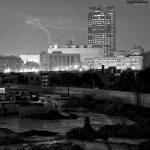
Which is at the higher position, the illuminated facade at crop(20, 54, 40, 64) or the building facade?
the illuminated facade at crop(20, 54, 40, 64)

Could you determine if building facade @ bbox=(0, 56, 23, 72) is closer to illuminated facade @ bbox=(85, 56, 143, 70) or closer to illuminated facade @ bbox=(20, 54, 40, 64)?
illuminated facade @ bbox=(20, 54, 40, 64)

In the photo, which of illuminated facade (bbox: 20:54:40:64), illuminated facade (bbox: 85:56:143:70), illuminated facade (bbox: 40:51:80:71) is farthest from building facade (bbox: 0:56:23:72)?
illuminated facade (bbox: 85:56:143:70)

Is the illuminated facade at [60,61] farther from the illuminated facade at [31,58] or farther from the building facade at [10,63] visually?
the building facade at [10,63]

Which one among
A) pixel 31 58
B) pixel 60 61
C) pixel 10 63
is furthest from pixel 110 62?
pixel 10 63

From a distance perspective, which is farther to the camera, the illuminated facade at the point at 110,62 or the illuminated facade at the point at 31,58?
the illuminated facade at the point at 31,58

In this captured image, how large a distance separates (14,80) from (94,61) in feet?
240

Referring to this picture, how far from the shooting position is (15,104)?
45.1 meters

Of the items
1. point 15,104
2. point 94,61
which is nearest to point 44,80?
point 15,104

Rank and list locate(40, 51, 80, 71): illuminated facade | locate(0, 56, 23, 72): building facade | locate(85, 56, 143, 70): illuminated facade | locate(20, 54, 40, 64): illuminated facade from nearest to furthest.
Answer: locate(85, 56, 143, 70): illuminated facade, locate(40, 51, 80, 71): illuminated facade, locate(0, 56, 23, 72): building facade, locate(20, 54, 40, 64): illuminated facade

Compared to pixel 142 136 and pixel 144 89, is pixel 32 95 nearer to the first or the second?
pixel 144 89

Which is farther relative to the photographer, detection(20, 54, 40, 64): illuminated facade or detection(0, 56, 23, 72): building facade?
detection(20, 54, 40, 64): illuminated facade

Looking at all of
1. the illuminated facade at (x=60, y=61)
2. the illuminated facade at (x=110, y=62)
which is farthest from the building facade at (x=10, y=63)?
the illuminated facade at (x=110, y=62)

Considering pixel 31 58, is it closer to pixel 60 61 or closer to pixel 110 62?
pixel 60 61

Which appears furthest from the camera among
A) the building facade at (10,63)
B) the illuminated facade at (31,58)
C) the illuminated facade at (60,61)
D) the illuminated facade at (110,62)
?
the illuminated facade at (31,58)
